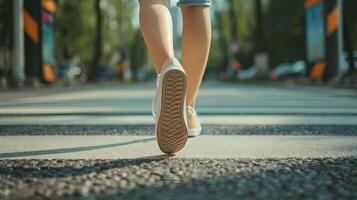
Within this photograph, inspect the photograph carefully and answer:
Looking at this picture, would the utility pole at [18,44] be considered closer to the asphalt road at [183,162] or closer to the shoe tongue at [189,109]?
the asphalt road at [183,162]

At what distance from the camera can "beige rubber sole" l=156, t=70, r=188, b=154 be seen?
260 centimetres

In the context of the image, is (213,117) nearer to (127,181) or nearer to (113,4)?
(127,181)

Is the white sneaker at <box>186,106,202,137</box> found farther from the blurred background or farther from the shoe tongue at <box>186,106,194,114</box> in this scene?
the blurred background

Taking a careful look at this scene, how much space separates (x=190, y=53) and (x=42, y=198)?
163 cm

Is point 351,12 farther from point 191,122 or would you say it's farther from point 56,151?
point 56,151

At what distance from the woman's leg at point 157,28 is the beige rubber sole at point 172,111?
0.96ft

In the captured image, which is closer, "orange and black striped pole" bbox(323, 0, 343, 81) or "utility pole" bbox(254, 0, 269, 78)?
"orange and black striped pole" bbox(323, 0, 343, 81)

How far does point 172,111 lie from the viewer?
2.61 meters

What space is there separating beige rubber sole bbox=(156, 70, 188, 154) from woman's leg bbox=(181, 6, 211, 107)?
2.02 feet

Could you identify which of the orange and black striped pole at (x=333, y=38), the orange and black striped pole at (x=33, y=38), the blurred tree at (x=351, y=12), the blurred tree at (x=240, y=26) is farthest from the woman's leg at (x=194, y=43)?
the blurred tree at (x=240, y=26)

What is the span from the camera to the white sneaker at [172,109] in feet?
8.54

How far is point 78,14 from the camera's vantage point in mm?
39781

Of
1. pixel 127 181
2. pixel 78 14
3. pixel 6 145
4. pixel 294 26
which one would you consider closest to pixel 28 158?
pixel 6 145

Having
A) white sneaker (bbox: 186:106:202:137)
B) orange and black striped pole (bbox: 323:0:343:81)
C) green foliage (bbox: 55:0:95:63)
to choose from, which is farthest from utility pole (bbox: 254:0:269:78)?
white sneaker (bbox: 186:106:202:137)
